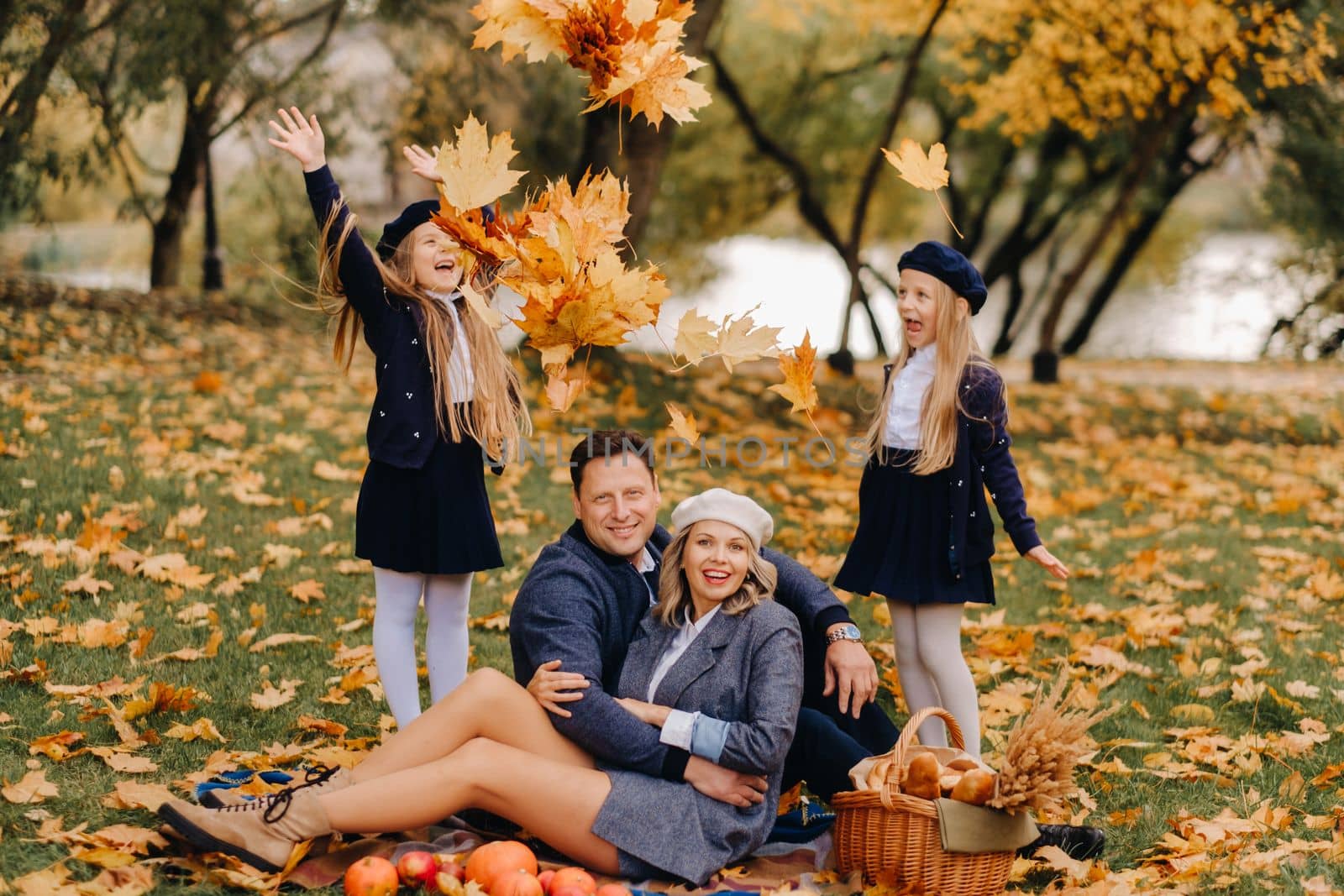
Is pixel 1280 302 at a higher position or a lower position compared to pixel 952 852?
higher

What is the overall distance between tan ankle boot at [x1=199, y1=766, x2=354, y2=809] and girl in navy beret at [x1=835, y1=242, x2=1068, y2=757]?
1.51m

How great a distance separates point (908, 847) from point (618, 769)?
2.38 feet

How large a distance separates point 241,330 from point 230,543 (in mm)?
5645

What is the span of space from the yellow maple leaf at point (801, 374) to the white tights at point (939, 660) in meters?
0.87

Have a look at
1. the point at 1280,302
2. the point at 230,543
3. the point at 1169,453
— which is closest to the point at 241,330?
the point at 230,543

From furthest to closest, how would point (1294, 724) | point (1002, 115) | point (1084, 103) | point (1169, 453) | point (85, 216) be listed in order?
point (85, 216) → point (1002, 115) → point (1084, 103) → point (1169, 453) → point (1294, 724)

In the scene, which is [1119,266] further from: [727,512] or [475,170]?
[475,170]

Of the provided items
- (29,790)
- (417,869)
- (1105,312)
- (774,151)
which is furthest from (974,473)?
(1105,312)

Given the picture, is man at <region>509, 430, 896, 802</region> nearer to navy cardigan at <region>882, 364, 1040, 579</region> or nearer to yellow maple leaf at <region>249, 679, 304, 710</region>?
navy cardigan at <region>882, 364, 1040, 579</region>

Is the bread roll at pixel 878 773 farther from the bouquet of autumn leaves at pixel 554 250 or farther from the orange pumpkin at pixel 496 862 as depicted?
the bouquet of autumn leaves at pixel 554 250

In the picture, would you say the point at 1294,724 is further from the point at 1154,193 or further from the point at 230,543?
the point at 1154,193

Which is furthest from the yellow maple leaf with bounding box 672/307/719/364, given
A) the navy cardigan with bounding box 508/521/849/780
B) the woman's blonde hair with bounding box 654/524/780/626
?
the navy cardigan with bounding box 508/521/849/780

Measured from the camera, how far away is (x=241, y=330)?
11.0 metres

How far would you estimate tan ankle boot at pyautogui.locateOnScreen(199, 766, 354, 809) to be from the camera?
3.05m
